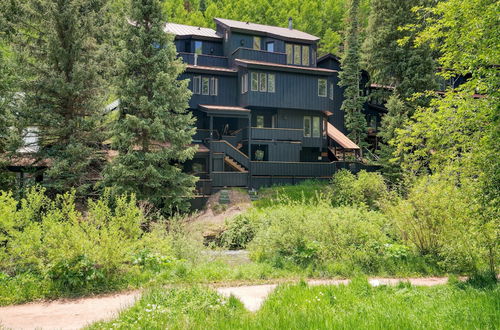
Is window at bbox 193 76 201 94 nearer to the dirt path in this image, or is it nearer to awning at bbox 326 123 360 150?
awning at bbox 326 123 360 150

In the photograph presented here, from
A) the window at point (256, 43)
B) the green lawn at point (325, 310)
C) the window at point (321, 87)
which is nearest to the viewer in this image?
the green lawn at point (325, 310)

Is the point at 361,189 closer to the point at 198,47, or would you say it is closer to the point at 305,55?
the point at 305,55

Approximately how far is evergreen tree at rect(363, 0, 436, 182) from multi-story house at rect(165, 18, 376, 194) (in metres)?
3.95

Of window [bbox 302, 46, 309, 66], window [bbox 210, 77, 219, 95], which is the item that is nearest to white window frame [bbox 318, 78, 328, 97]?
window [bbox 302, 46, 309, 66]

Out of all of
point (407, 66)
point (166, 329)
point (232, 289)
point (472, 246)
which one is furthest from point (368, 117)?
point (166, 329)

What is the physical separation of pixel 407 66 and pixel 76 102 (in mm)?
26818

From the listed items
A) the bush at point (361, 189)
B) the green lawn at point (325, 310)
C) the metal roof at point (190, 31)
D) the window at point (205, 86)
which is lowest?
the green lawn at point (325, 310)

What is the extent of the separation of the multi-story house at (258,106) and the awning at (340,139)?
9 centimetres

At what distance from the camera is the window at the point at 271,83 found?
31.9 m

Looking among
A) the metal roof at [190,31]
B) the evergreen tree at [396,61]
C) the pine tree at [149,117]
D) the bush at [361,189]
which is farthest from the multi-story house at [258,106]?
the pine tree at [149,117]

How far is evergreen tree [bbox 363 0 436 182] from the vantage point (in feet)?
102

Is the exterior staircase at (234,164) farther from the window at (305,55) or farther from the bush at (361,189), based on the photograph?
the window at (305,55)

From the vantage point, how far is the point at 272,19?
56500 millimetres

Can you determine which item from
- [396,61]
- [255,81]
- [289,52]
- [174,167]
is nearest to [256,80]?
[255,81]
